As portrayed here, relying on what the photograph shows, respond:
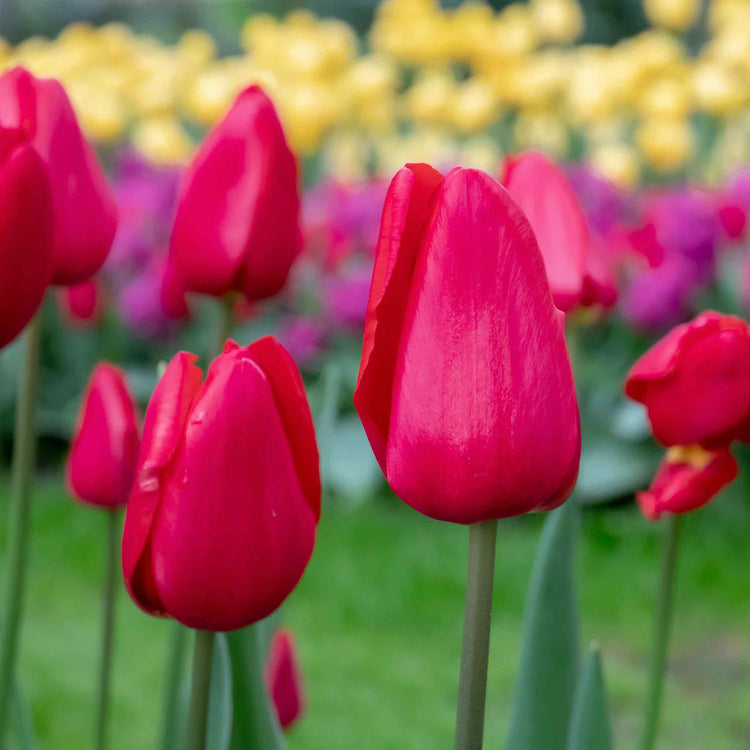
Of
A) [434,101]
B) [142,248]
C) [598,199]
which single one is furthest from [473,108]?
[142,248]

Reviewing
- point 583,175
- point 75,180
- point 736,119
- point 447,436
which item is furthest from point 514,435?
point 736,119

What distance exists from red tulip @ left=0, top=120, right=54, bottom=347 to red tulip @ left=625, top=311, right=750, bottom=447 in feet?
1.01

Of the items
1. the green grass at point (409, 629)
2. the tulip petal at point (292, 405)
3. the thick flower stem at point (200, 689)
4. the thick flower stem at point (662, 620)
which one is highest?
the tulip petal at point (292, 405)

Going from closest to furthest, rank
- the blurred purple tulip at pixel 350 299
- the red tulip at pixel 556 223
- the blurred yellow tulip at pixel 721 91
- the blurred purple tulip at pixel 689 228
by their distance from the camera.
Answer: the red tulip at pixel 556 223 < the blurred purple tulip at pixel 689 228 < the blurred purple tulip at pixel 350 299 < the blurred yellow tulip at pixel 721 91

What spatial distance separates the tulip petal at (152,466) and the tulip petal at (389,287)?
79 millimetres

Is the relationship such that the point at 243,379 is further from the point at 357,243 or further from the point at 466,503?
the point at 357,243

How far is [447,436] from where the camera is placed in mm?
443

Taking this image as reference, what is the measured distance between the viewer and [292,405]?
0.49 m

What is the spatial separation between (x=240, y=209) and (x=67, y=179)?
0.36 feet

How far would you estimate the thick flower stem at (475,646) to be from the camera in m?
0.44

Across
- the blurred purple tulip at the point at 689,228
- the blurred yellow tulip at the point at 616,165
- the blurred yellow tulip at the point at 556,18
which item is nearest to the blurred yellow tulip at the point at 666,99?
the blurred yellow tulip at the point at 616,165

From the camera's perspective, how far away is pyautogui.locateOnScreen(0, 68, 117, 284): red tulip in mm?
633

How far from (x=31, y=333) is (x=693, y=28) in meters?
9.72

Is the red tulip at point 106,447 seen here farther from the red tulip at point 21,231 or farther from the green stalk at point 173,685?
the red tulip at point 21,231
